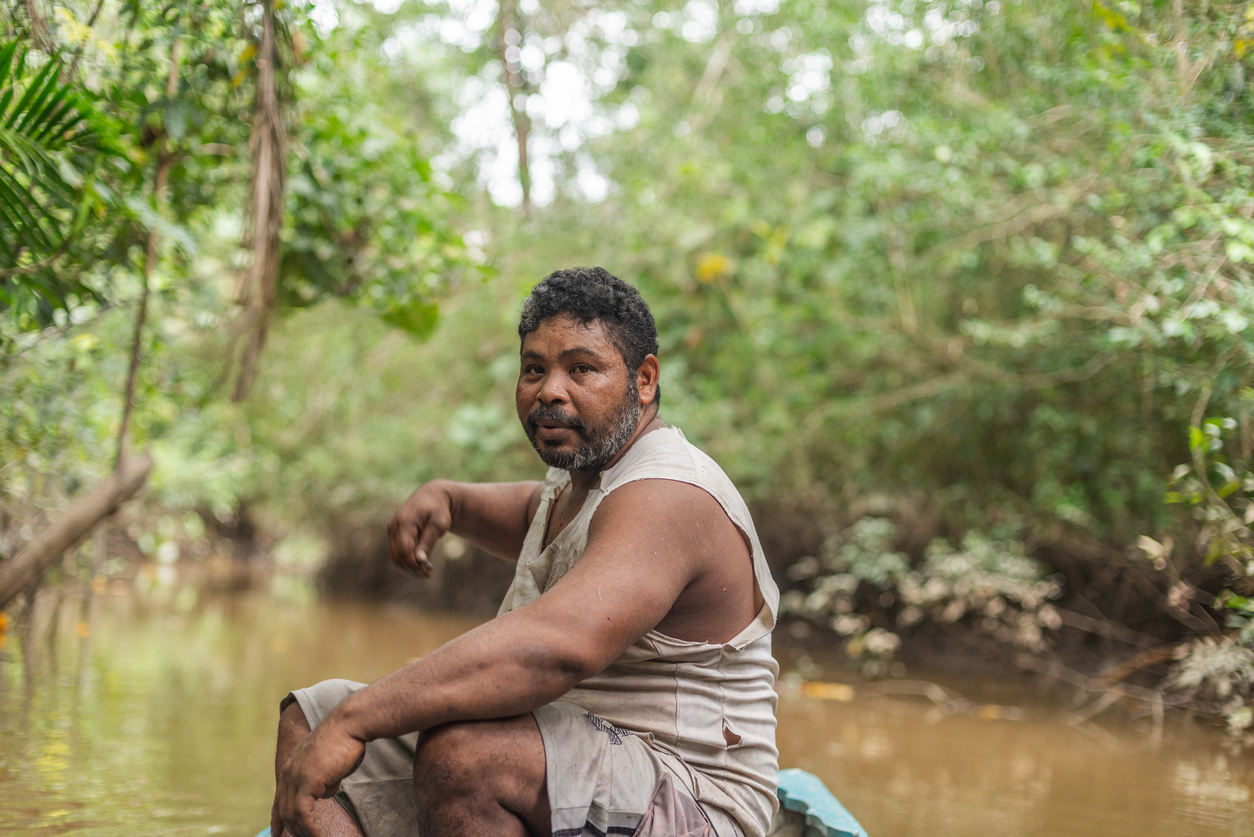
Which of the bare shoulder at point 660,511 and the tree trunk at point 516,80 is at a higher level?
the tree trunk at point 516,80

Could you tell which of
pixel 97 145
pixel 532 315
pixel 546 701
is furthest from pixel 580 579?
pixel 97 145

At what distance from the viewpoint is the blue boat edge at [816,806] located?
2.51m

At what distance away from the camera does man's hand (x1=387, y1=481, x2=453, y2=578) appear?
2432 millimetres

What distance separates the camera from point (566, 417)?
2131 mm

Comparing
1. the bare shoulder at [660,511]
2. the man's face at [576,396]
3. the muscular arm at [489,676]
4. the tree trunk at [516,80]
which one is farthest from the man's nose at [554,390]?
the tree trunk at [516,80]

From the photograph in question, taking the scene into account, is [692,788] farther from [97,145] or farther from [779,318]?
[779,318]

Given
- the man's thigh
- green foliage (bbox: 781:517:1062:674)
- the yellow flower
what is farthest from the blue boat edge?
the yellow flower

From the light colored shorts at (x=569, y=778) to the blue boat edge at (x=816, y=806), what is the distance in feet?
2.02

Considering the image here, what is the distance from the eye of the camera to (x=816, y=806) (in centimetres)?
265

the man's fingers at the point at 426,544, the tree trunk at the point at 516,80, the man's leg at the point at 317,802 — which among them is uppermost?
the tree trunk at the point at 516,80

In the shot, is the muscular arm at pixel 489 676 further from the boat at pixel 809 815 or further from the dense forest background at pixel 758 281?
the dense forest background at pixel 758 281

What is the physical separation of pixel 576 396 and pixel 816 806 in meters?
1.42

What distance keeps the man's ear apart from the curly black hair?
2cm

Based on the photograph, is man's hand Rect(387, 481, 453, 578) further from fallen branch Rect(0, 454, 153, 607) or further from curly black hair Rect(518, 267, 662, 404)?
fallen branch Rect(0, 454, 153, 607)
